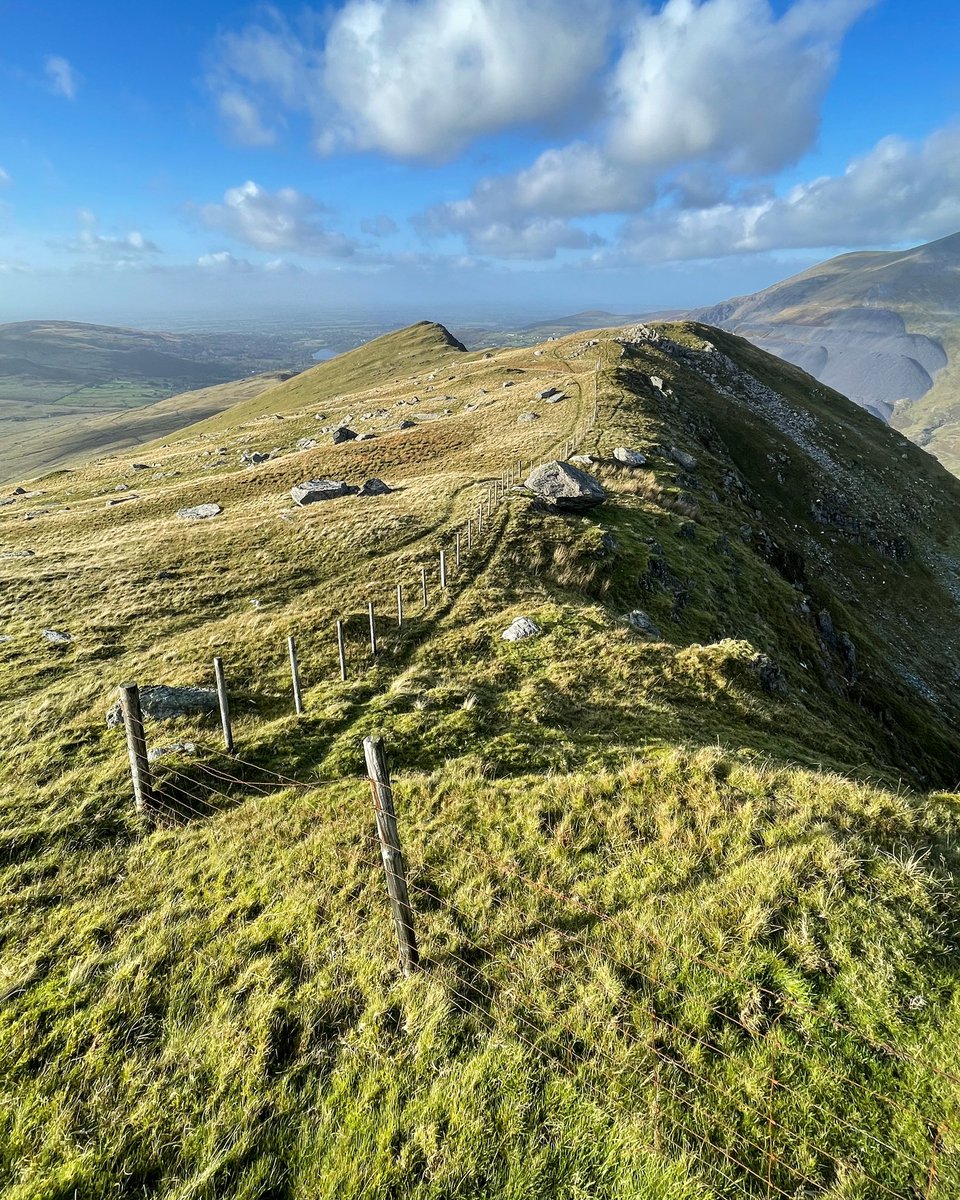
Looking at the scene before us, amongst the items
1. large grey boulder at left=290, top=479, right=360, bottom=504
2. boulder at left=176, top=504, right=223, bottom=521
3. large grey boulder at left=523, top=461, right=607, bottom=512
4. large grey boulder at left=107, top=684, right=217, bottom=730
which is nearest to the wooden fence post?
large grey boulder at left=107, top=684, right=217, bottom=730

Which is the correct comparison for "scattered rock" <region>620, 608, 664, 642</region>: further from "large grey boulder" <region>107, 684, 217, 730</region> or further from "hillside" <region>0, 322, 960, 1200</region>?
"large grey boulder" <region>107, 684, 217, 730</region>

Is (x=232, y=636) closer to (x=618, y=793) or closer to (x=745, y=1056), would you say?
(x=618, y=793)

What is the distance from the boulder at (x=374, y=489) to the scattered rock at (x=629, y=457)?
65.8ft

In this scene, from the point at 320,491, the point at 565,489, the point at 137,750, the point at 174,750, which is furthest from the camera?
the point at 320,491

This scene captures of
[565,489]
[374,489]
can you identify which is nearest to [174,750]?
[565,489]

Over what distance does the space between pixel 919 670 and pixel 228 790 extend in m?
64.9

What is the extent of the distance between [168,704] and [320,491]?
99.6ft

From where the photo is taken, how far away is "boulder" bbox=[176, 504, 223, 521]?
4510 centimetres

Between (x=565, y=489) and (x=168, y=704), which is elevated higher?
(x=565, y=489)

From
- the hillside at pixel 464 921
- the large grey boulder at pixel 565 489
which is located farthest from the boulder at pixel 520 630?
the large grey boulder at pixel 565 489

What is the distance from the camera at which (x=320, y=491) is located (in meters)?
44.5

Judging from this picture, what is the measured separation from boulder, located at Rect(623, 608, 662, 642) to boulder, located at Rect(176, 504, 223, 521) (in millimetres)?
35636

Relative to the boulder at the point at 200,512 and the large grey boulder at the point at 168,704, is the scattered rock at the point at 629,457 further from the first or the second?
the large grey boulder at the point at 168,704

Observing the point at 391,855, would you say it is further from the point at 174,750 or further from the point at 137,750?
the point at 174,750
